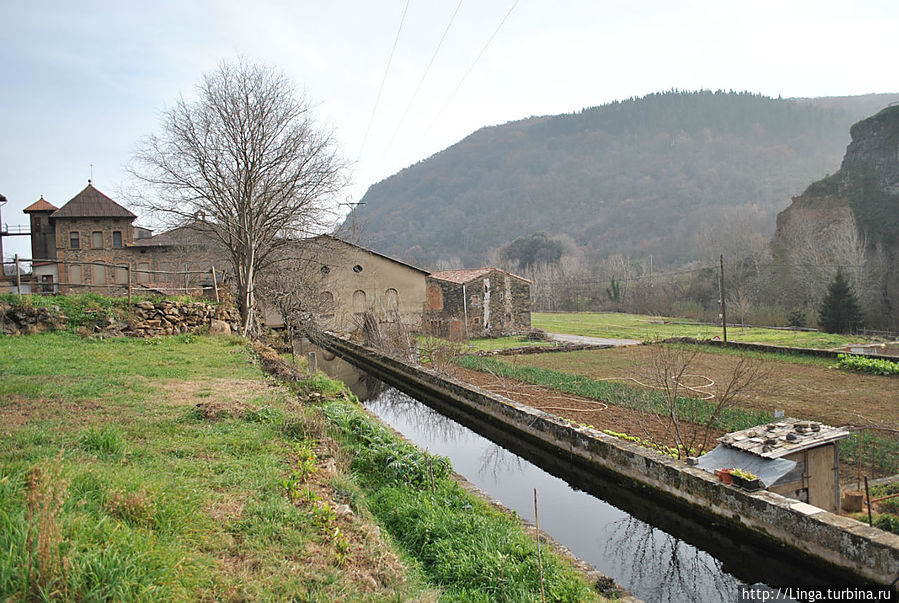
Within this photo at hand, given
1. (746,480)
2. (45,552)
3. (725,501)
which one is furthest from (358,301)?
(45,552)

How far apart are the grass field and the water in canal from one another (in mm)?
1441

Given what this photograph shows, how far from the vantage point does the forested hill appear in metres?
95.9

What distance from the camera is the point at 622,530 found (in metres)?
7.09

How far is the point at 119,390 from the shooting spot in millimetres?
8531

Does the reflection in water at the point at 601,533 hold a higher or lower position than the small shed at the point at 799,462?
lower

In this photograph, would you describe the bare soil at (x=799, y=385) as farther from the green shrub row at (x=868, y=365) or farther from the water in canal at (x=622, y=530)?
the water in canal at (x=622, y=530)

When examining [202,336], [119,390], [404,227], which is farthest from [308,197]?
[404,227]

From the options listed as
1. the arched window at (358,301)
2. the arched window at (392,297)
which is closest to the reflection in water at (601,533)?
the arched window at (392,297)

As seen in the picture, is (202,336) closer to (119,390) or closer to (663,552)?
(119,390)

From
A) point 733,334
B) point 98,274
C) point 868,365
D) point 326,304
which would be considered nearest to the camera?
point 868,365

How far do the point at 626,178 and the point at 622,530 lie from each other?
115034 mm

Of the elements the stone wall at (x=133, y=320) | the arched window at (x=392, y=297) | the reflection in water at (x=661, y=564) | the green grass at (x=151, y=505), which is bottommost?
the reflection in water at (x=661, y=564)

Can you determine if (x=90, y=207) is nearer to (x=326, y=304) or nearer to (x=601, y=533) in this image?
(x=326, y=304)

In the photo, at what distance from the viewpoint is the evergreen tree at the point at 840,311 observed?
3241cm
